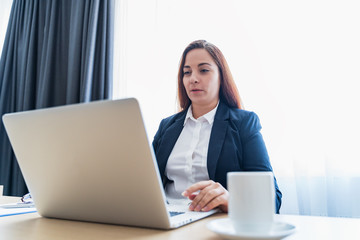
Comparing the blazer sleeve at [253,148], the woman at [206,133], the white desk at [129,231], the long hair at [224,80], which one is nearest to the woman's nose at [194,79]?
the woman at [206,133]

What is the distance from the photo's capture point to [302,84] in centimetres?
169

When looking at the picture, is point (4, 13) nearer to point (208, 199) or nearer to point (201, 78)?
point (201, 78)

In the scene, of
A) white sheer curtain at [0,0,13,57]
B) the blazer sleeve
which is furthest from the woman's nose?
white sheer curtain at [0,0,13,57]

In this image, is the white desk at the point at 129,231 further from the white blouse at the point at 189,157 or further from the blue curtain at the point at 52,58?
the blue curtain at the point at 52,58

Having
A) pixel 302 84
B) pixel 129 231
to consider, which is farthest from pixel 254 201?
pixel 302 84

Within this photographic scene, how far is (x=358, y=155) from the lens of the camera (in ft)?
5.05

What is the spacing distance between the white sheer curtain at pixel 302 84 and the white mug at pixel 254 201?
125 centimetres

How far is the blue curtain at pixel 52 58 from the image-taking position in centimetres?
235

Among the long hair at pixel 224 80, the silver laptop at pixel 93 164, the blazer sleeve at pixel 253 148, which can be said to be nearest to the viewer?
the silver laptop at pixel 93 164

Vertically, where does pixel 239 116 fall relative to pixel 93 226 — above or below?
above

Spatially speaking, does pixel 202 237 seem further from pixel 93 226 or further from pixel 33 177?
pixel 33 177

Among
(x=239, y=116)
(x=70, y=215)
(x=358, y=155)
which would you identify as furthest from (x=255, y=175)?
(x=358, y=155)

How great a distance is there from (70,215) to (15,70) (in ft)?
7.90

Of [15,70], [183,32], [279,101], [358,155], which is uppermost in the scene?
[183,32]
